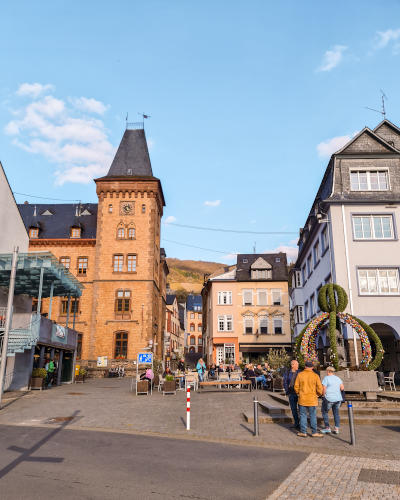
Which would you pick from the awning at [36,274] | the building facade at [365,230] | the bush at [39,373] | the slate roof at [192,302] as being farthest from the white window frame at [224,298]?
the slate roof at [192,302]

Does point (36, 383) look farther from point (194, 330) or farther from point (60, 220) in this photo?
point (194, 330)

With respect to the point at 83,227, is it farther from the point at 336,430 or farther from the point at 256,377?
the point at 336,430

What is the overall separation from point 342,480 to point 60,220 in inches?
1810

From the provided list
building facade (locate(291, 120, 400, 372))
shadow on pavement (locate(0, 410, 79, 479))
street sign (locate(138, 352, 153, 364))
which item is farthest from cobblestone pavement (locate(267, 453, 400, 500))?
building facade (locate(291, 120, 400, 372))

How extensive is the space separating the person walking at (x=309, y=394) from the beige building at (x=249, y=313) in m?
38.7

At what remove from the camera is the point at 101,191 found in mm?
44906

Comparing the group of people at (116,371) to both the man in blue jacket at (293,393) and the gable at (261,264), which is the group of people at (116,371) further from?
the man in blue jacket at (293,393)

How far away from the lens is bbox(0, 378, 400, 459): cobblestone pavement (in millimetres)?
9398

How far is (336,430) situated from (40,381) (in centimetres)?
1669

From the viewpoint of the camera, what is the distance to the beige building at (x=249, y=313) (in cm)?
4931

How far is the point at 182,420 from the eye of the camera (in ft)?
42.1

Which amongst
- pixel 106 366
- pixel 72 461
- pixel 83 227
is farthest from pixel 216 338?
pixel 72 461

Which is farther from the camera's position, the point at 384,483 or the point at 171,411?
the point at 171,411

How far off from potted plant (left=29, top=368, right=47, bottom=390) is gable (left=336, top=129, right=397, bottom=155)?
2006cm
